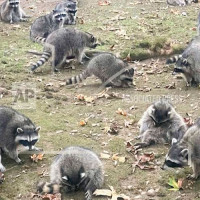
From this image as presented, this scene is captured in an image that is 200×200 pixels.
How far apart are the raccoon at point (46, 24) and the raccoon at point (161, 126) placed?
20.1 feet

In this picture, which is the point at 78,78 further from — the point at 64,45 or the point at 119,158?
the point at 119,158

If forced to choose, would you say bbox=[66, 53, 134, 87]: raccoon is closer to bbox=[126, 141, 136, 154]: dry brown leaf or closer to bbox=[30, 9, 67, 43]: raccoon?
bbox=[126, 141, 136, 154]: dry brown leaf

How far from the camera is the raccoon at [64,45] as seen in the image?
11.2 meters

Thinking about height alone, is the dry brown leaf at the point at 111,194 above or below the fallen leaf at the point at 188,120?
below

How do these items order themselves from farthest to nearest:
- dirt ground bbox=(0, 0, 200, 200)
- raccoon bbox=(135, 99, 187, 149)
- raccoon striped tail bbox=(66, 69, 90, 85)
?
raccoon striped tail bbox=(66, 69, 90, 85)
raccoon bbox=(135, 99, 187, 149)
dirt ground bbox=(0, 0, 200, 200)

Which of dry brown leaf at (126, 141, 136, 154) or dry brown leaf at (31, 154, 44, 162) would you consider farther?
dry brown leaf at (126, 141, 136, 154)

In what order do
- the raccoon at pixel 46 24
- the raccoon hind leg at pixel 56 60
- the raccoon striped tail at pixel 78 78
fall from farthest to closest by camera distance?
the raccoon at pixel 46 24
the raccoon hind leg at pixel 56 60
the raccoon striped tail at pixel 78 78

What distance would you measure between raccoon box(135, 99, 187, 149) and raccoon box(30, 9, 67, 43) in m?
6.14

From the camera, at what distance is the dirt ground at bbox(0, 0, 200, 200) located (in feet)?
21.4

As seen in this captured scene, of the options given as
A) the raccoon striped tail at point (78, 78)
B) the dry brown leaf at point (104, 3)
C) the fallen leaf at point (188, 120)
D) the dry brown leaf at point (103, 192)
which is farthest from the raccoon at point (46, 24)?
the dry brown leaf at point (103, 192)

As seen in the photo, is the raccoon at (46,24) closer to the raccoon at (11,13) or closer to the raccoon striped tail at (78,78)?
the raccoon at (11,13)

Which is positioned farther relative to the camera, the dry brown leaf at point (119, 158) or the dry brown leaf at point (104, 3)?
the dry brown leaf at point (104, 3)

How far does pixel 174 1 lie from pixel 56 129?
30.8 feet

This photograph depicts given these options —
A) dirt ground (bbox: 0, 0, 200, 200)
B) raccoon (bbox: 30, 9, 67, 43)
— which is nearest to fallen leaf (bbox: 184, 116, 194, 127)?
dirt ground (bbox: 0, 0, 200, 200)
